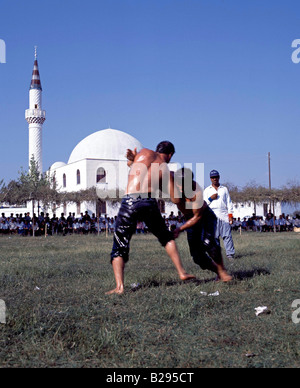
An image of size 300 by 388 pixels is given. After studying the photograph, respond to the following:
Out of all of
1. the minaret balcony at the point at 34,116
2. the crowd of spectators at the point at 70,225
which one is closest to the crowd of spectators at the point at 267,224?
the crowd of spectators at the point at 70,225

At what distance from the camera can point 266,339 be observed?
3.14 m

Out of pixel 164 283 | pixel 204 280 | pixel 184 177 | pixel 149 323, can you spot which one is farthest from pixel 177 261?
pixel 149 323

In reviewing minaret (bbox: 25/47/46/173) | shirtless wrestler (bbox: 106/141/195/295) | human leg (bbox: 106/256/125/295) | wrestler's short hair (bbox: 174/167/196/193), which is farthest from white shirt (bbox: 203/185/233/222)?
minaret (bbox: 25/47/46/173)

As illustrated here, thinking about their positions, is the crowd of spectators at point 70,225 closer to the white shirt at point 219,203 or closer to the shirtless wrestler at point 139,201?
the white shirt at point 219,203

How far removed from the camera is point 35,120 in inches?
2062

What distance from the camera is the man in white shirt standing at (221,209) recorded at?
8250mm

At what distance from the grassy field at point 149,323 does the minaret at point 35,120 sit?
48057mm

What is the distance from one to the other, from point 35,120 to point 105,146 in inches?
377

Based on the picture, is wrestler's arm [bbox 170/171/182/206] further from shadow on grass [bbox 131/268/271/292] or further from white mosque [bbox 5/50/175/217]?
white mosque [bbox 5/50/175/217]

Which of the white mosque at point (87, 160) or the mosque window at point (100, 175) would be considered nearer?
the white mosque at point (87, 160)
